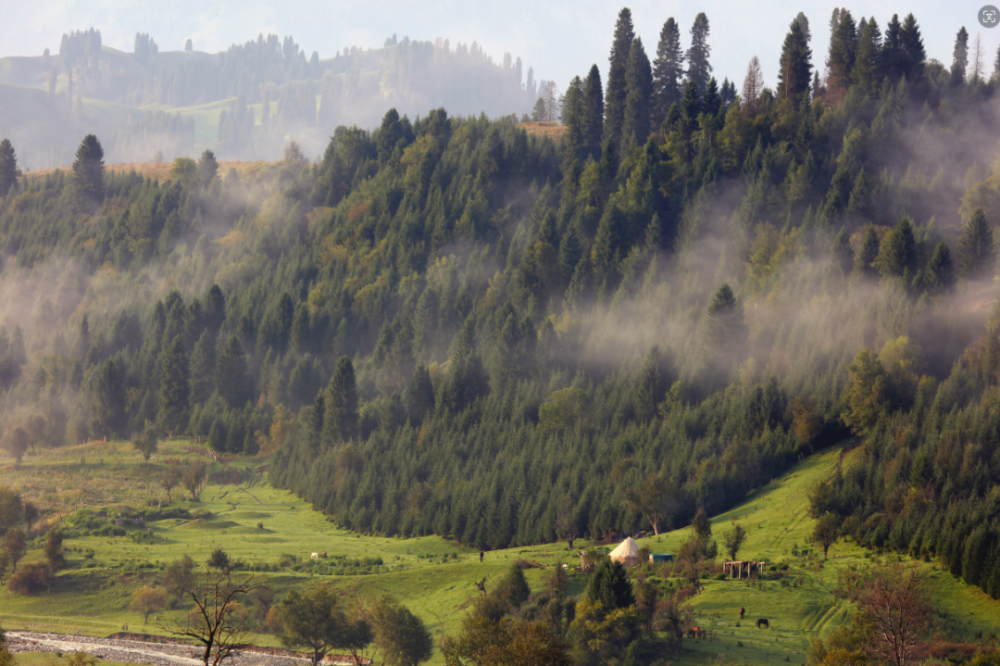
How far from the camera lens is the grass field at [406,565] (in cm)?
9069

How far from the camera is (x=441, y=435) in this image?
546ft

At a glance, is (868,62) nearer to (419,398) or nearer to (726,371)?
(726,371)

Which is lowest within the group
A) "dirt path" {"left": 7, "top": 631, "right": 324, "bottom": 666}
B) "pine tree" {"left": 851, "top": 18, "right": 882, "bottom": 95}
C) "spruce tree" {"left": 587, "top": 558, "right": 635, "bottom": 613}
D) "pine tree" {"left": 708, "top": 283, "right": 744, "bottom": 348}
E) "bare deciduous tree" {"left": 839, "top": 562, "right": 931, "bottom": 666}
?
"dirt path" {"left": 7, "top": 631, "right": 324, "bottom": 666}

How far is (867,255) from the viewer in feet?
542

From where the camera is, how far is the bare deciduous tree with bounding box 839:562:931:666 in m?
69.2

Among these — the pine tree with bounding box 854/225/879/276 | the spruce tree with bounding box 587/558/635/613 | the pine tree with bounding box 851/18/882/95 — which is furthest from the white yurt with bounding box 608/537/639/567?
the pine tree with bounding box 851/18/882/95

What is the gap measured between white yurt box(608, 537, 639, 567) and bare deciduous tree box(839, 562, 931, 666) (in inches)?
1001

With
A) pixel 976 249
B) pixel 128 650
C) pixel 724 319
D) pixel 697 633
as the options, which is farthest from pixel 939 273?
pixel 128 650

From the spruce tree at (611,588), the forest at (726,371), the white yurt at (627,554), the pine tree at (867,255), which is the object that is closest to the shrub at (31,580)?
the forest at (726,371)

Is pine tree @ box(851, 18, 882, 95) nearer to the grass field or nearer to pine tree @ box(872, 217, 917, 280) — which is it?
pine tree @ box(872, 217, 917, 280)

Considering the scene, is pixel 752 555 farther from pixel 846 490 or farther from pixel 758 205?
pixel 758 205

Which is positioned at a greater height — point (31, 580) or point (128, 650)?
point (31, 580)

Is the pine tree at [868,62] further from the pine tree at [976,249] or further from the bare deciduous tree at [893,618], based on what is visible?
the bare deciduous tree at [893,618]

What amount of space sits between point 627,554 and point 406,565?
30.7 metres
